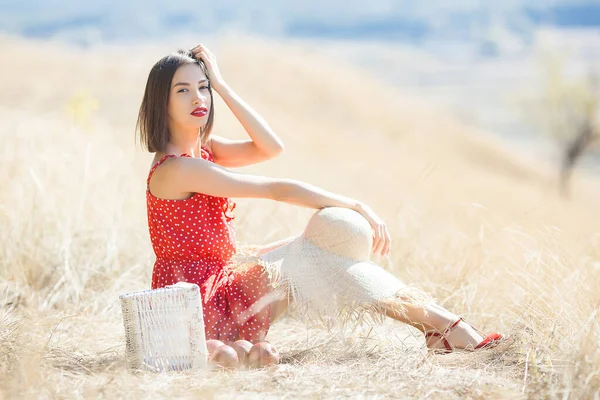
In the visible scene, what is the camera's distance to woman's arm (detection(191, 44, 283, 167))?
3.30 meters

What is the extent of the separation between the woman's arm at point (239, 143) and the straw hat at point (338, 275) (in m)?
0.59

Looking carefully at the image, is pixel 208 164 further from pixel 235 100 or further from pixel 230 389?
pixel 230 389

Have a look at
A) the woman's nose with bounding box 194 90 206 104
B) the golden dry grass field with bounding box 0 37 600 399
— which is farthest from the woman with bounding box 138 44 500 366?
the golden dry grass field with bounding box 0 37 600 399

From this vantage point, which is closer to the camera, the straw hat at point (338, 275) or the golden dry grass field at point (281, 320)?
the golden dry grass field at point (281, 320)

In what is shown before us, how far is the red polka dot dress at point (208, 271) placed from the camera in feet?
10.1

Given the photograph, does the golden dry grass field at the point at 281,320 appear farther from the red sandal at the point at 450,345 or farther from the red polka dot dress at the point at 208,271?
the red polka dot dress at the point at 208,271

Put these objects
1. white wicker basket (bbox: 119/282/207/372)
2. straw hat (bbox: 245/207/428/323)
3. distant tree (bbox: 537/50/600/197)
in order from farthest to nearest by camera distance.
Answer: distant tree (bbox: 537/50/600/197) < straw hat (bbox: 245/207/428/323) < white wicker basket (bbox: 119/282/207/372)

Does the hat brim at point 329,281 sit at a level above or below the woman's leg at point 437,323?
above

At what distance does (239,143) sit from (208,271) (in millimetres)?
658

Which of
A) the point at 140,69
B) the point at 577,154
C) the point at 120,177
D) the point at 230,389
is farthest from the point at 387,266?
the point at 577,154

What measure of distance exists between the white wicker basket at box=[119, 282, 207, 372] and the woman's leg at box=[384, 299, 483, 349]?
0.73 meters

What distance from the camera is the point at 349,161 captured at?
16.2m

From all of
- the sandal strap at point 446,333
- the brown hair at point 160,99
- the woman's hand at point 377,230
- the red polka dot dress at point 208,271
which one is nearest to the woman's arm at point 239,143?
the brown hair at point 160,99

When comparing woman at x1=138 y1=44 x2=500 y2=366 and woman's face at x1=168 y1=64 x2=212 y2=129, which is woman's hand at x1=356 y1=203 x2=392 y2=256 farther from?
woman's face at x1=168 y1=64 x2=212 y2=129
